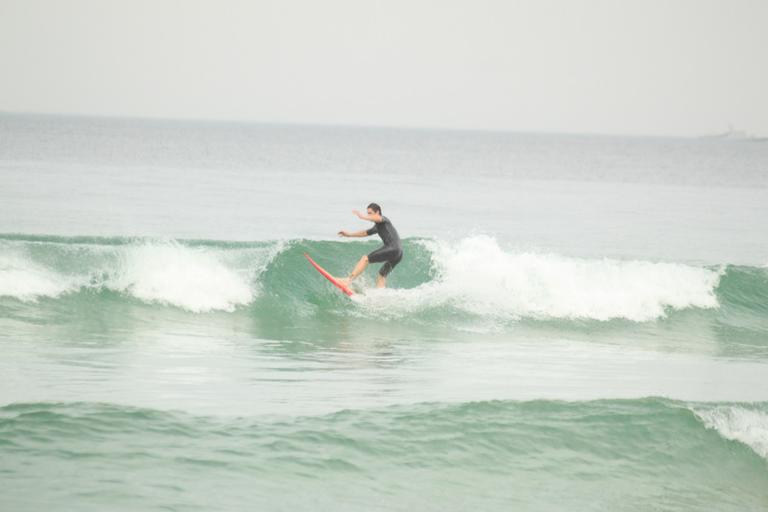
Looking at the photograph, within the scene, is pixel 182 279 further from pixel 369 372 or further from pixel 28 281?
pixel 369 372

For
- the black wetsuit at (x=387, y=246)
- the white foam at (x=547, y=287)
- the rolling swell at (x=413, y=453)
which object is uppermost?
the black wetsuit at (x=387, y=246)

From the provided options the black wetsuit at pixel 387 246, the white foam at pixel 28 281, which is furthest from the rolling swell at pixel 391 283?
the black wetsuit at pixel 387 246

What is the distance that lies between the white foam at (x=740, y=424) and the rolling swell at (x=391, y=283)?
735 cm

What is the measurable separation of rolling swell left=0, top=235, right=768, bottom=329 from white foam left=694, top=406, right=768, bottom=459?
735 centimetres

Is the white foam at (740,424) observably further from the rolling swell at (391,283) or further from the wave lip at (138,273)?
the wave lip at (138,273)

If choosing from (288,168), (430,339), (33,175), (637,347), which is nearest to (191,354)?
(430,339)

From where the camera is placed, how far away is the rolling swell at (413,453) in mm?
7883

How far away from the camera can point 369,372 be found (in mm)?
12250

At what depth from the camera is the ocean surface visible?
8.19 meters

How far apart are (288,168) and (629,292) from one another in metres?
49.1

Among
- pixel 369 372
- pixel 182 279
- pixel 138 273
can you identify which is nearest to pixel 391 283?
pixel 182 279

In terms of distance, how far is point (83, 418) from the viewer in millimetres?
8844

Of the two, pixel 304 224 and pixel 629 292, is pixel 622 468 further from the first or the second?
pixel 304 224

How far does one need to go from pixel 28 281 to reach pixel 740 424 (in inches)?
457
